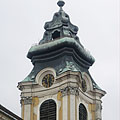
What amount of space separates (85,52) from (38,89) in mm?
5659

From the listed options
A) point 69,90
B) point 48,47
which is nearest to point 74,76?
point 69,90

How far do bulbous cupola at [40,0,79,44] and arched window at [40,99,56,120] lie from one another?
6.37 m

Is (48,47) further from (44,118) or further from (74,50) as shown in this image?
(44,118)

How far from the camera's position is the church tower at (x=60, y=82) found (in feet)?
169

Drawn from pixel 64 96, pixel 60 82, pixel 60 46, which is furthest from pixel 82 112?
pixel 60 46

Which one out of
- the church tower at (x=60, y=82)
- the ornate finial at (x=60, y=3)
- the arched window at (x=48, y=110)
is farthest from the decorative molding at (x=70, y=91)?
the ornate finial at (x=60, y=3)

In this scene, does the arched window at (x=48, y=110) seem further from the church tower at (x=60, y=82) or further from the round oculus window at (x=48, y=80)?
the round oculus window at (x=48, y=80)

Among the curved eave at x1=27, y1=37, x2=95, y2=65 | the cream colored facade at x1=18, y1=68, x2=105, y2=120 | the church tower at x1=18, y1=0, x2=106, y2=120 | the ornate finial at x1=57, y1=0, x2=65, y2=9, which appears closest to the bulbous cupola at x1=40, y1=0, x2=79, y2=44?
the church tower at x1=18, y1=0, x2=106, y2=120

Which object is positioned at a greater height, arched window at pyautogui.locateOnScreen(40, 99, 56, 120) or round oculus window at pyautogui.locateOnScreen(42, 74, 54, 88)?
round oculus window at pyautogui.locateOnScreen(42, 74, 54, 88)

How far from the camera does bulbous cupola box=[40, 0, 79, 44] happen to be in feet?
184

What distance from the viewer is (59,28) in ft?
185

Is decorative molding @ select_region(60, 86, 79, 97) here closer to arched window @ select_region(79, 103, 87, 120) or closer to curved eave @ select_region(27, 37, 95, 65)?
arched window @ select_region(79, 103, 87, 120)

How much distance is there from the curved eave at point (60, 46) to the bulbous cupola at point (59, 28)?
100 centimetres

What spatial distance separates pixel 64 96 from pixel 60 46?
17.1 ft
